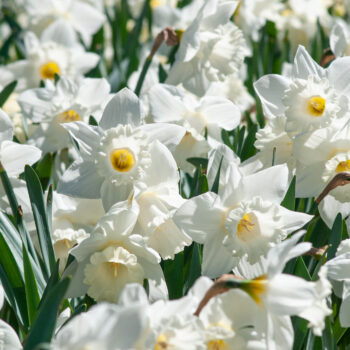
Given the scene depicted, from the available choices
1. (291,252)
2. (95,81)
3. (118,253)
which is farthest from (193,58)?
(291,252)

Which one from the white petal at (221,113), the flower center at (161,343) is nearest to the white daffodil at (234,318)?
the flower center at (161,343)

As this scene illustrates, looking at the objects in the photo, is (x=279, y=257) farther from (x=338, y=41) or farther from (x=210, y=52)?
(x=338, y=41)

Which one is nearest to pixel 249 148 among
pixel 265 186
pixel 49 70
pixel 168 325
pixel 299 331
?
pixel 265 186

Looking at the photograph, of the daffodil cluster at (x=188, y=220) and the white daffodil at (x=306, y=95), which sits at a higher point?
the white daffodil at (x=306, y=95)

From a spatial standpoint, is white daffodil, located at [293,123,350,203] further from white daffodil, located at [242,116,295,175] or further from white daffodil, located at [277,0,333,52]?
white daffodil, located at [277,0,333,52]

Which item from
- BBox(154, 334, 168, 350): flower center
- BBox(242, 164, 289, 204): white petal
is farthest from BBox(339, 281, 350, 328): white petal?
BBox(154, 334, 168, 350): flower center

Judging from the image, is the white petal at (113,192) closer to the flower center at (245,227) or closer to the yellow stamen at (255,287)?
the flower center at (245,227)
